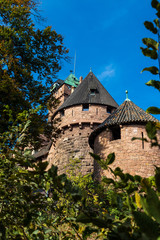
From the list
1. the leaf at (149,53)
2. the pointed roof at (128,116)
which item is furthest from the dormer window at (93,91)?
the leaf at (149,53)

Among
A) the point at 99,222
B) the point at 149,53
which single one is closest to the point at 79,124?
the point at 149,53

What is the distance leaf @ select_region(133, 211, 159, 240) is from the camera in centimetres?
80

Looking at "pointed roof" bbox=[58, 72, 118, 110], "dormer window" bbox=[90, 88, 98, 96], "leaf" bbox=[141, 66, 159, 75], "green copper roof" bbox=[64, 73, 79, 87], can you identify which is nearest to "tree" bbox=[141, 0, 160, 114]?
"leaf" bbox=[141, 66, 159, 75]

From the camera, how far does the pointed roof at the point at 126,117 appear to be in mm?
12773

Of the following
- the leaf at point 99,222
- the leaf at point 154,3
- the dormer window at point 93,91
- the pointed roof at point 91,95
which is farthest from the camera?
the dormer window at point 93,91

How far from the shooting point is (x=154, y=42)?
4.13 ft

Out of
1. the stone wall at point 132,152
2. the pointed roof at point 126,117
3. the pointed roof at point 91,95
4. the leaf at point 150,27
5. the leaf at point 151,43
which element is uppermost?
the pointed roof at point 91,95

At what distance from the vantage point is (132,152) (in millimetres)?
11906

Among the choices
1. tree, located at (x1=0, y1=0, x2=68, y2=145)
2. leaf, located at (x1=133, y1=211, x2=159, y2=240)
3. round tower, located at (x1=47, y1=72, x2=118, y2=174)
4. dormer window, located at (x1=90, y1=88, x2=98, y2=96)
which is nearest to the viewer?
leaf, located at (x1=133, y1=211, x2=159, y2=240)

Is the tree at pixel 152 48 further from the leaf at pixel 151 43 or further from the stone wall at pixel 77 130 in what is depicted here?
the stone wall at pixel 77 130

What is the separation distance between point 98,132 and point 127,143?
1.98 metres

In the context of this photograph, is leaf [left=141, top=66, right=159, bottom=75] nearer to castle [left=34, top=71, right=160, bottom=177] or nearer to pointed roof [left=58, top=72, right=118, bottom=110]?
castle [left=34, top=71, right=160, bottom=177]

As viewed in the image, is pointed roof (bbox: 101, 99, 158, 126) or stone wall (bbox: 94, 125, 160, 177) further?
pointed roof (bbox: 101, 99, 158, 126)

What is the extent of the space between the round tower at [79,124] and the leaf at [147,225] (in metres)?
17.1
